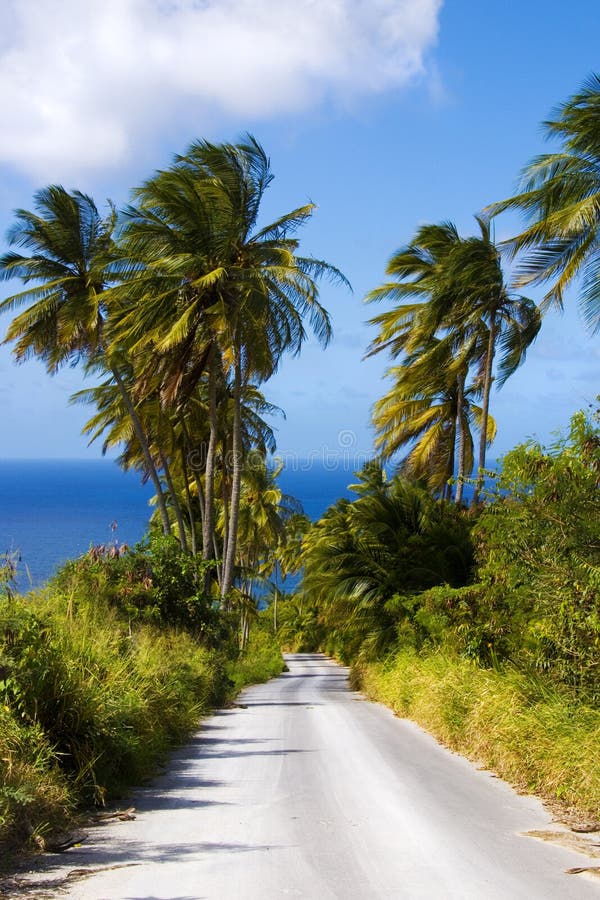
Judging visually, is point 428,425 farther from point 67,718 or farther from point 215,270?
point 67,718

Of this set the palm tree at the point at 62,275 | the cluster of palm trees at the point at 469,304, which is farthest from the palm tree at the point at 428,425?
the palm tree at the point at 62,275

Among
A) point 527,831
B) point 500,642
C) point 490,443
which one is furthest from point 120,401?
point 527,831

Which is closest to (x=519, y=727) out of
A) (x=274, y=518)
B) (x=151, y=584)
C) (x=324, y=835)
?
(x=324, y=835)

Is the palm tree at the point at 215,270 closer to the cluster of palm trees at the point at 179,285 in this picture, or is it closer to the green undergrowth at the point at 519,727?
the cluster of palm trees at the point at 179,285

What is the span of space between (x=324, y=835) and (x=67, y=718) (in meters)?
2.59

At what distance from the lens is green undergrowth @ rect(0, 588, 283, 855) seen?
6.21 m

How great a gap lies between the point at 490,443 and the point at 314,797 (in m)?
24.3

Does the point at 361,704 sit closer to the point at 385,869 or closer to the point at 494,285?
the point at 494,285

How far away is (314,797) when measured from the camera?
7.89m

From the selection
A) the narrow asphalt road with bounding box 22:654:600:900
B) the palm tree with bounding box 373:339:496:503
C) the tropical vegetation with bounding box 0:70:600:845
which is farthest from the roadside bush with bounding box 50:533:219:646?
the palm tree with bounding box 373:339:496:503

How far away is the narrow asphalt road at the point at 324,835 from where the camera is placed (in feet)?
16.6

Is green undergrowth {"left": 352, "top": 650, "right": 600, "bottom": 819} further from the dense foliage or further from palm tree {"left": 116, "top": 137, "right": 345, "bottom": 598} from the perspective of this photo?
palm tree {"left": 116, "top": 137, "right": 345, "bottom": 598}

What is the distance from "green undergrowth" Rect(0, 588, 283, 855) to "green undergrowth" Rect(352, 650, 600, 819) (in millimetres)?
3812

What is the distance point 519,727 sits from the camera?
909 centimetres
